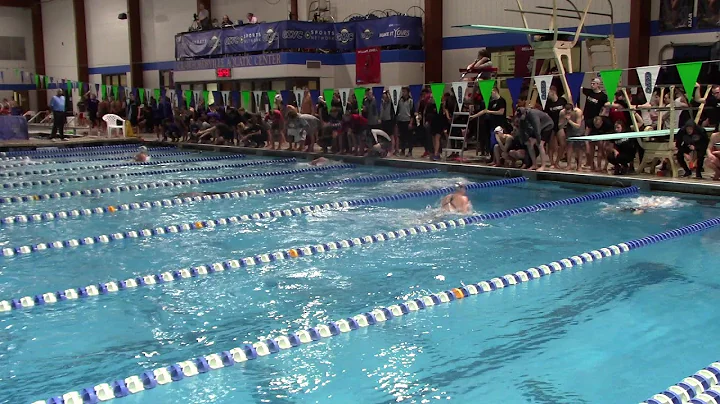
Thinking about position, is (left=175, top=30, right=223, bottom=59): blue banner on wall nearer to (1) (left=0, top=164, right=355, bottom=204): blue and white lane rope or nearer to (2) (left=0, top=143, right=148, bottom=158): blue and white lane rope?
(2) (left=0, top=143, right=148, bottom=158): blue and white lane rope

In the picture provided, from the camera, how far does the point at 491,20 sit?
16.2 metres

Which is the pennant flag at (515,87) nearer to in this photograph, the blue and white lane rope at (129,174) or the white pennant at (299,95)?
the blue and white lane rope at (129,174)

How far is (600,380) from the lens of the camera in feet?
11.8

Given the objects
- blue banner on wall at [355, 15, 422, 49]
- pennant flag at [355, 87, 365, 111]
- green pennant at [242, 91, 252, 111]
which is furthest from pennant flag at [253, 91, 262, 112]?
pennant flag at [355, 87, 365, 111]

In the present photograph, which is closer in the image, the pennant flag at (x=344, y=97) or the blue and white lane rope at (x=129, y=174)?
the blue and white lane rope at (x=129, y=174)

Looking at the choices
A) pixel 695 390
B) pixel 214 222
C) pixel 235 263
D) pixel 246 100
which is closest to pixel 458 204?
pixel 214 222

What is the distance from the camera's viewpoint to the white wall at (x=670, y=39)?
12.4 metres

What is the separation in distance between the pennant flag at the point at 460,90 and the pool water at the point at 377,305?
14.5 ft

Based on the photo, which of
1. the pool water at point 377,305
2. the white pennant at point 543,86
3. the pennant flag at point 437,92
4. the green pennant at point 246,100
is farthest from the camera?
the green pennant at point 246,100

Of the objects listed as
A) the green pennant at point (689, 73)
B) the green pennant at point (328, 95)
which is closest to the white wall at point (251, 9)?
the green pennant at point (328, 95)

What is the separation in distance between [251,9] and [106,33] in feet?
28.4

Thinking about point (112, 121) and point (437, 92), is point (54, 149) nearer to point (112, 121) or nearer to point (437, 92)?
→ point (112, 121)

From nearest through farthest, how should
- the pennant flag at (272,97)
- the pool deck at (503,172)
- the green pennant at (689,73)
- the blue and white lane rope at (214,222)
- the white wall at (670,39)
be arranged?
the blue and white lane rope at (214,222)
the green pennant at (689,73)
the pool deck at (503,172)
the white wall at (670,39)
the pennant flag at (272,97)

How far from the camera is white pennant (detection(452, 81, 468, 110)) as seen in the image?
1209 cm
